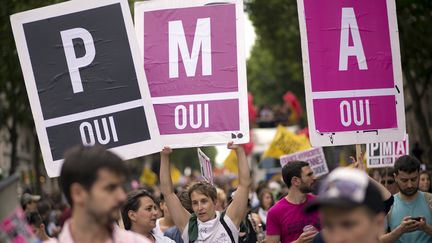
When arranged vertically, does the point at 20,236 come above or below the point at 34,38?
below

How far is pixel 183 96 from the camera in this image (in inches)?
364

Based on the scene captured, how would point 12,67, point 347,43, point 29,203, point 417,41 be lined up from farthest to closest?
point 12,67 → point 417,41 → point 29,203 → point 347,43

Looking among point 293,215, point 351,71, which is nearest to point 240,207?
point 293,215

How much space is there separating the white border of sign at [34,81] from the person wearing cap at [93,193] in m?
3.03

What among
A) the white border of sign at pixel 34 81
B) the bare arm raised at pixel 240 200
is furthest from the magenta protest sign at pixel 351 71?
the white border of sign at pixel 34 81

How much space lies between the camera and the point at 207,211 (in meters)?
8.46

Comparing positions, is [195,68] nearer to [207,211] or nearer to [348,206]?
[207,211]

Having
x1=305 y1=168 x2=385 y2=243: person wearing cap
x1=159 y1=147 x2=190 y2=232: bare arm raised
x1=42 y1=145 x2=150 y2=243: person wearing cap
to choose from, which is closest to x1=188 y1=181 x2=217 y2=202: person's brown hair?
x1=159 y1=147 x2=190 y2=232: bare arm raised

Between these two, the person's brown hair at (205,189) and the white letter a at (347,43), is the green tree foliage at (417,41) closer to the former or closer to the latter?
the white letter a at (347,43)

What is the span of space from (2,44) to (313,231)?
19460 mm

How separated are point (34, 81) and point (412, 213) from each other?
3650 mm

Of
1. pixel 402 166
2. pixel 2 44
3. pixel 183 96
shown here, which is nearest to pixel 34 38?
pixel 183 96

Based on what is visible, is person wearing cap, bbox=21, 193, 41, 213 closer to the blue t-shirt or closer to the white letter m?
the white letter m

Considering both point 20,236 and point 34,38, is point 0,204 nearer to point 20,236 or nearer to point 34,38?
point 20,236
